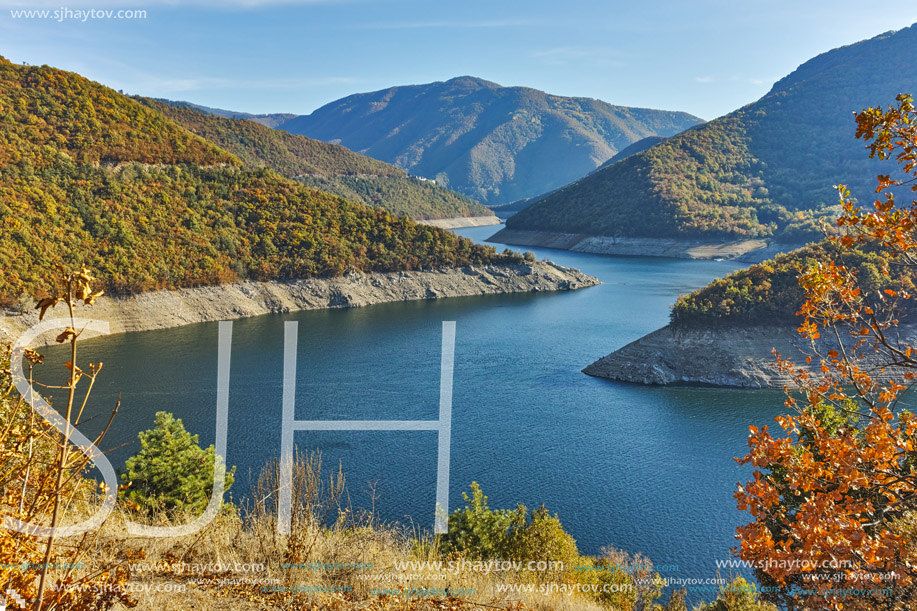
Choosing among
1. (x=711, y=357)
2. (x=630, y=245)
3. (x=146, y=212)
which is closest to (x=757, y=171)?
(x=630, y=245)

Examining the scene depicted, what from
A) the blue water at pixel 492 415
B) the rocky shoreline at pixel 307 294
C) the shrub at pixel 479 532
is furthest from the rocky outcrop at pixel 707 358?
the rocky shoreline at pixel 307 294

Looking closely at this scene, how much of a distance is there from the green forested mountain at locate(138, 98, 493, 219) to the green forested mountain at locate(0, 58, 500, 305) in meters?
31.9

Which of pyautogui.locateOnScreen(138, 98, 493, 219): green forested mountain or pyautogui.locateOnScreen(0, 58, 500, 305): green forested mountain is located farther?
pyautogui.locateOnScreen(138, 98, 493, 219): green forested mountain

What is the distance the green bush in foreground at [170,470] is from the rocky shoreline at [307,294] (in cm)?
2901

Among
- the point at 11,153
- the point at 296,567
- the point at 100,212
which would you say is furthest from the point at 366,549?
the point at 11,153

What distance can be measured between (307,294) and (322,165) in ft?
269

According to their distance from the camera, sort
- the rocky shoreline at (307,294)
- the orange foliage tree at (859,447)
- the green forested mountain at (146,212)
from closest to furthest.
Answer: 1. the orange foliage tree at (859,447)
2. the rocky shoreline at (307,294)
3. the green forested mountain at (146,212)

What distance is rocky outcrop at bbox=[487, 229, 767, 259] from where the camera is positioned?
99250mm

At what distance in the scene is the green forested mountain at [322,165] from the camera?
4604 inches

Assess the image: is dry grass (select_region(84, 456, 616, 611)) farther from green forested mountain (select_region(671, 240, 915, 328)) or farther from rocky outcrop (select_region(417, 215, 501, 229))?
rocky outcrop (select_region(417, 215, 501, 229))

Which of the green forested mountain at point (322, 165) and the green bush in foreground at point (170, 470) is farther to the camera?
the green forested mountain at point (322, 165)

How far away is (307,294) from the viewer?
200ft

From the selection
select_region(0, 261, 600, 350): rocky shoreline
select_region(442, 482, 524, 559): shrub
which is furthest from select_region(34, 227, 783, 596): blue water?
select_region(442, 482, 524, 559): shrub

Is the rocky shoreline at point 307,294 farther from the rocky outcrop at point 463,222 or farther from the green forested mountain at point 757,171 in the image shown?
the rocky outcrop at point 463,222
